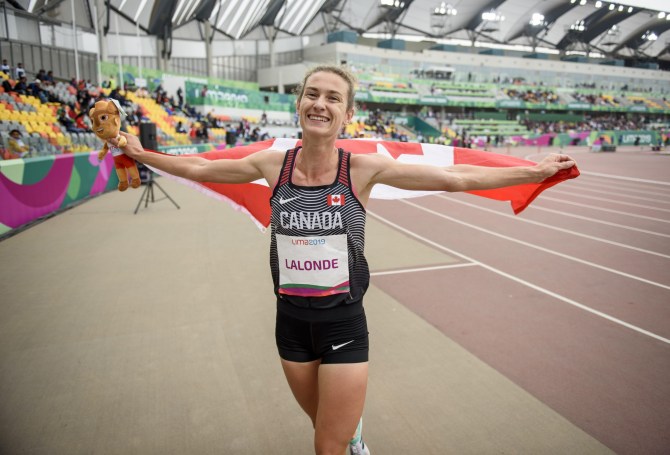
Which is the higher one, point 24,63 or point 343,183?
point 24,63

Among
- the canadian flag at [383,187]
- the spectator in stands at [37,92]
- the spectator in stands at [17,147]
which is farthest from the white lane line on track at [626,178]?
the spectator in stands at [37,92]

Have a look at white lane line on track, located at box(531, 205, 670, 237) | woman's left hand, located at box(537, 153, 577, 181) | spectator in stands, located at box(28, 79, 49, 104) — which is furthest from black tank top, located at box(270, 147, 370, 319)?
spectator in stands, located at box(28, 79, 49, 104)

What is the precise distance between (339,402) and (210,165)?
147cm

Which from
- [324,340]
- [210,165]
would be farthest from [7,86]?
[324,340]

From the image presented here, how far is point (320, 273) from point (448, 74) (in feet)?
226

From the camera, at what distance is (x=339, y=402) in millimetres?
2090

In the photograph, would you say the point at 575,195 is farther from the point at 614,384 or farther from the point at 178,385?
the point at 178,385

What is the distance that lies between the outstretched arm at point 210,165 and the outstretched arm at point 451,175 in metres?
0.57

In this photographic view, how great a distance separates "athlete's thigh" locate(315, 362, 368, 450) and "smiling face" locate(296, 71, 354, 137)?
1.15 metres

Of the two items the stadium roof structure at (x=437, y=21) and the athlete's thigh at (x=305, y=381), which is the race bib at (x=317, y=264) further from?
the stadium roof structure at (x=437, y=21)

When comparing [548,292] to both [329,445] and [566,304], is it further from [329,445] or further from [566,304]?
[329,445]

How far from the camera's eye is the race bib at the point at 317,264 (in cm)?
215

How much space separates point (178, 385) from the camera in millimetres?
3680

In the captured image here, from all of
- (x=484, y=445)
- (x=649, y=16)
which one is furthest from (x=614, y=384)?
(x=649, y=16)
